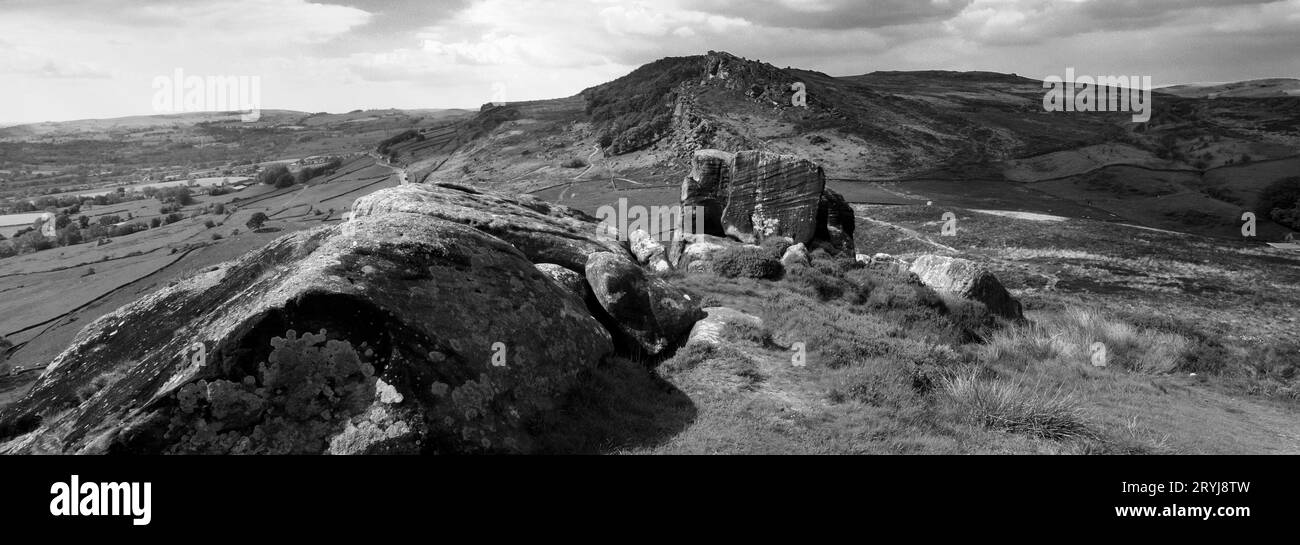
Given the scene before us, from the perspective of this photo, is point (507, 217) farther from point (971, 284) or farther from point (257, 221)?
point (257, 221)

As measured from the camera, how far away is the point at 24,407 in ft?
26.1

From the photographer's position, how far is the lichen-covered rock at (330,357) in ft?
21.1

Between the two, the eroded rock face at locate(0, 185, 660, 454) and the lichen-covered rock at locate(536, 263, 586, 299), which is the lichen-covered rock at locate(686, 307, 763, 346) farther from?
the eroded rock face at locate(0, 185, 660, 454)

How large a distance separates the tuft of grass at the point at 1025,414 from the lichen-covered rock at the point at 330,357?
5.57 m

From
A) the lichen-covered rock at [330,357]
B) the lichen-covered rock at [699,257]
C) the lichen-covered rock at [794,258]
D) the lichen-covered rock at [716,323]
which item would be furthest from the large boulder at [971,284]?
the lichen-covered rock at [330,357]

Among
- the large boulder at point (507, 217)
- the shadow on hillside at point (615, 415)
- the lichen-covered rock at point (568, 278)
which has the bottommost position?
the shadow on hillside at point (615, 415)

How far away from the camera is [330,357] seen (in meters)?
6.92

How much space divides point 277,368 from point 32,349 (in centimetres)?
6833

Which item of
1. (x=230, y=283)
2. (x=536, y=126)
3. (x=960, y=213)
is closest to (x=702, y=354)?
(x=230, y=283)

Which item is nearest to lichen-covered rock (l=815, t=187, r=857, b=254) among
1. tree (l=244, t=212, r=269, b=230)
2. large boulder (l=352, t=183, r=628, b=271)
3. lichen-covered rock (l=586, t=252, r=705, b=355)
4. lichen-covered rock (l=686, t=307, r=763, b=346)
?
large boulder (l=352, t=183, r=628, b=271)

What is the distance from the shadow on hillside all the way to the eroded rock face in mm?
267

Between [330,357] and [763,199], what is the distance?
90.2ft

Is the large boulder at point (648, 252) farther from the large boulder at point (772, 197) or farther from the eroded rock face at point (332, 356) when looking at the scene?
the eroded rock face at point (332, 356)

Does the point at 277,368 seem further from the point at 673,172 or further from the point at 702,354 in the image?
the point at 673,172
